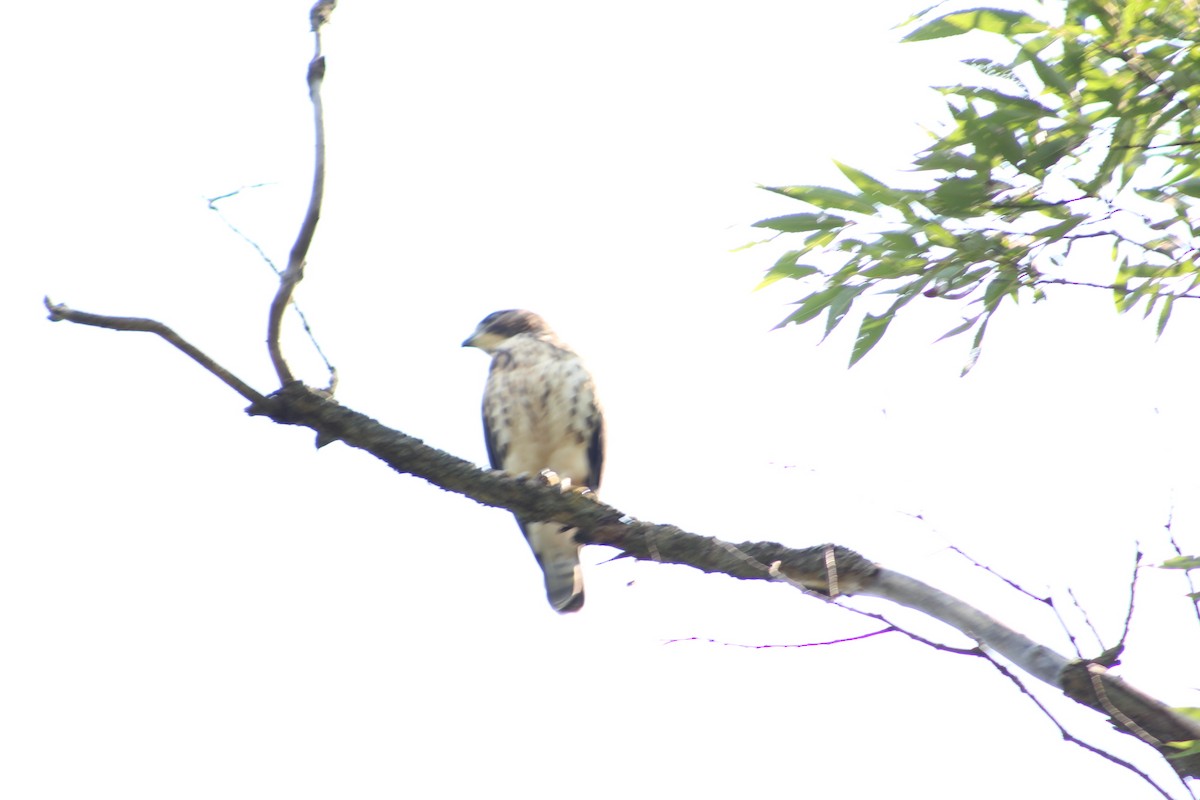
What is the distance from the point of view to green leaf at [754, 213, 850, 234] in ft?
11.3

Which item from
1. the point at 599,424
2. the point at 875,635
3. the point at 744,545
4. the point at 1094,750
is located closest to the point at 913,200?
the point at 744,545

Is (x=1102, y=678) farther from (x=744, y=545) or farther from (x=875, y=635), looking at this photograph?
(x=744, y=545)

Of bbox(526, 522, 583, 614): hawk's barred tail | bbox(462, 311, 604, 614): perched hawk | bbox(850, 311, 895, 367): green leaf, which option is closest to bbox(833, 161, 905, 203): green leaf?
bbox(850, 311, 895, 367): green leaf

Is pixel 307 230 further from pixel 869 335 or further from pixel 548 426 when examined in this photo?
pixel 548 426

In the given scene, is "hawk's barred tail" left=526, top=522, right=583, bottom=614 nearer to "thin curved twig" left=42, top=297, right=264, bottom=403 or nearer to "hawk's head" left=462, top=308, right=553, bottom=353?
"hawk's head" left=462, top=308, right=553, bottom=353

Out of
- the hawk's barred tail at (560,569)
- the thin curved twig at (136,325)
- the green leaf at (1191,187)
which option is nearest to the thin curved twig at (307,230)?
the thin curved twig at (136,325)

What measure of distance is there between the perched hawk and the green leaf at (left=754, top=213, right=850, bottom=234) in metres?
2.78

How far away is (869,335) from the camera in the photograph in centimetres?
341

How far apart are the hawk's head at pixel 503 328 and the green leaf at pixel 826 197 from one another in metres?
3.30

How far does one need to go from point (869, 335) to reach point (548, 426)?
3.01 metres

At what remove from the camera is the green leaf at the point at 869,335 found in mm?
3402

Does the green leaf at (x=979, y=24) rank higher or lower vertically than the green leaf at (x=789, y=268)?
higher

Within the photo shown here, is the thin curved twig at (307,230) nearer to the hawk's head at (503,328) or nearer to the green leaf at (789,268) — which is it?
the green leaf at (789,268)

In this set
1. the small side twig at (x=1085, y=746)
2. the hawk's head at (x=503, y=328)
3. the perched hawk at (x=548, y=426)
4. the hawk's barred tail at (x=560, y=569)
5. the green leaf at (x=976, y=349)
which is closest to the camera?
the small side twig at (x=1085, y=746)
